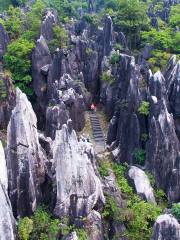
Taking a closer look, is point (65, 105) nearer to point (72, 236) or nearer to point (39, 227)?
point (39, 227)

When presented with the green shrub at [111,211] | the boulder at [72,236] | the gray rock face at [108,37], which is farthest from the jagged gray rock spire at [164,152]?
the gray rock face at [108,37]

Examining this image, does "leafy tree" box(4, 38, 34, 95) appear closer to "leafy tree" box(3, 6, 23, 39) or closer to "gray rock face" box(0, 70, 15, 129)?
"gray rock face" box(0, 70, 15, 129)

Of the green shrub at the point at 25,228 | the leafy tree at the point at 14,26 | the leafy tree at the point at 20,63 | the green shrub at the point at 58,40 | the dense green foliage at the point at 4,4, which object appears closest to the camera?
the green shrub at the point at 25,228

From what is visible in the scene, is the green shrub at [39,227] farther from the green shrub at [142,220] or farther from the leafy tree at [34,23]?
the leafy tree at [34,23]

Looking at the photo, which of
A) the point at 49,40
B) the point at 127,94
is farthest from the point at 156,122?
the point at 49,40

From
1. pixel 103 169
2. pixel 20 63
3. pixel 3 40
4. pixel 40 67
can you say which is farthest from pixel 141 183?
pixel 3 40

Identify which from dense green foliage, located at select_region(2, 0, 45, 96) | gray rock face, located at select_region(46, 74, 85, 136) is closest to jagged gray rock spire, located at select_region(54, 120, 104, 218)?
gray rock face, located at select_region(46, 74, 85, 136)
